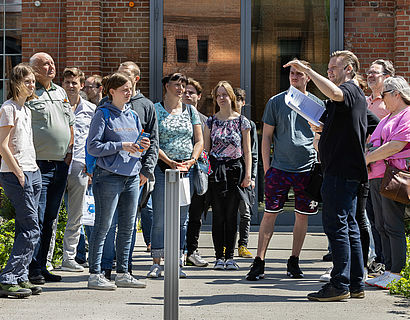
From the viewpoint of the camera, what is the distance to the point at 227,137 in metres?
8.46

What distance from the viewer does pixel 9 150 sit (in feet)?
20.6

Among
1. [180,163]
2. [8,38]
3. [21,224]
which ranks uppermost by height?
[8,38]

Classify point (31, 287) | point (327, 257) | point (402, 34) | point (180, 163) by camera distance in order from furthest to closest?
point (402, 34)
point (327, 257)
point (180, 163)
point (31, 287)

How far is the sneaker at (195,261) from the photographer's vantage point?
8.45 m

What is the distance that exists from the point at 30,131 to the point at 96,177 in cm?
74

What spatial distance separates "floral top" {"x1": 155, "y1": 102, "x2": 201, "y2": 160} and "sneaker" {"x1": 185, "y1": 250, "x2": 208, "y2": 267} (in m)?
1.41

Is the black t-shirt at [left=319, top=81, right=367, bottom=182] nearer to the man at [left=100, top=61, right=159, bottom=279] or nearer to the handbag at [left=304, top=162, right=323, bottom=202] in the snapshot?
the handbag at [left=304, top=162, right=323, bottom=202]

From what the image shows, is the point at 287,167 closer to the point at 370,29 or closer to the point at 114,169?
the point at 114,169

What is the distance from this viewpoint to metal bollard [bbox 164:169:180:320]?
4.90 m

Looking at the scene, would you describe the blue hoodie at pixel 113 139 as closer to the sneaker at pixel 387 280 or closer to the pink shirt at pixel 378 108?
the sneaker at pixel 387 280

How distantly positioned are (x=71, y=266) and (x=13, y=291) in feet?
5.13

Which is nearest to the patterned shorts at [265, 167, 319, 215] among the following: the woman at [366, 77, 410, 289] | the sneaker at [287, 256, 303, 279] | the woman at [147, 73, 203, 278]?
the sneaker at [287, 256, 303, 279]

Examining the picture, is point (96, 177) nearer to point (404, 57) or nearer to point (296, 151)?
point (296, 151)

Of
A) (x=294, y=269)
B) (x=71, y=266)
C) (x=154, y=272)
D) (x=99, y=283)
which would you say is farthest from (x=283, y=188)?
(x=71, y=266)
